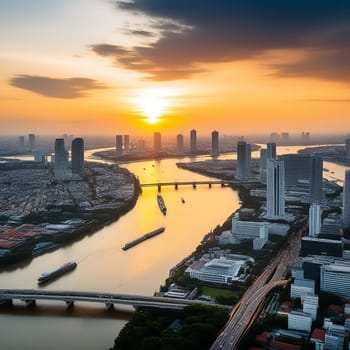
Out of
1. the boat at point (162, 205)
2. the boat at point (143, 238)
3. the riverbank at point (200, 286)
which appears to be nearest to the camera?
the riverbank at point (200, 286)

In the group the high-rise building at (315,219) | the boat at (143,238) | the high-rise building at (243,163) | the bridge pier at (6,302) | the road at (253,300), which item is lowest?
the bridge pier at (6,302)

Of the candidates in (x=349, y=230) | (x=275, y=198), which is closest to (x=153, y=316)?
(x=349, y=230)

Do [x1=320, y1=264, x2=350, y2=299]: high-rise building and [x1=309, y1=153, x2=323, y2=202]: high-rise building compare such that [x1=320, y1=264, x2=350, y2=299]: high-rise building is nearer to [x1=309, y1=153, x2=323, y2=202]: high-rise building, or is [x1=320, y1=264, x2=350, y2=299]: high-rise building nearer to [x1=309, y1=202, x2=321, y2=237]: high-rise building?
[x1=309, y1=202, x2=321, y2=237]: high-rise building

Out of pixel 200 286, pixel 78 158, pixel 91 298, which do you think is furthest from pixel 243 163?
pixel 91 298

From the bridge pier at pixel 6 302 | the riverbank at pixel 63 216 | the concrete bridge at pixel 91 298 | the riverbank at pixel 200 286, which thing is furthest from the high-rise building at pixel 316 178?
the bridge pier at pixel 6 302

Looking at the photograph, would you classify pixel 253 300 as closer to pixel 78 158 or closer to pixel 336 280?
pixel 336 280

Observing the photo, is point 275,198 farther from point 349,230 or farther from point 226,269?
point 226,269

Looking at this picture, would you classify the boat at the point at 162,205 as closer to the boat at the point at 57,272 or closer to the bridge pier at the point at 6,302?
the boat at the point at 57,272

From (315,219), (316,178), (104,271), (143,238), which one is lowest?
(104,271)
